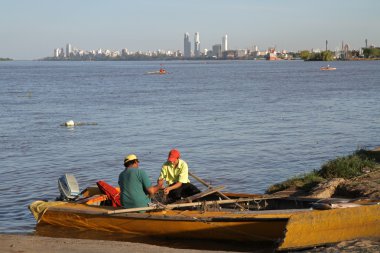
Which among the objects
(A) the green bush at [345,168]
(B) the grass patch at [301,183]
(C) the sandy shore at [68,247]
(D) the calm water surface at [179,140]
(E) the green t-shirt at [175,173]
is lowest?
(D) the calm water surface at [179,140]

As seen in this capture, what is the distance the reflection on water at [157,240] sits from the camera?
11273 mm

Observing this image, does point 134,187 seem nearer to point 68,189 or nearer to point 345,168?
point 68,189

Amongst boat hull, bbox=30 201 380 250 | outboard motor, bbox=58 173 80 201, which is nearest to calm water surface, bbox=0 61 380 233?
outboard motor, bbox=58 173 80 201

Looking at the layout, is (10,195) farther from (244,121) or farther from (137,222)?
(244,121)

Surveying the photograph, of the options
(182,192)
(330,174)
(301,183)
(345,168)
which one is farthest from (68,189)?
(345,168)

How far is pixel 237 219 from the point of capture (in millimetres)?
11195

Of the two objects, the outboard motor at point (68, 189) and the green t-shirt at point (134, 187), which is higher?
the green t-shirt at point (134, 187)

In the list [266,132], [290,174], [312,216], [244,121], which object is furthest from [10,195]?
[244,121]

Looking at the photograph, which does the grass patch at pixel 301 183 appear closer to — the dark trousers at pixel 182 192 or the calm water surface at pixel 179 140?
the calm water surface at pixel 179 140

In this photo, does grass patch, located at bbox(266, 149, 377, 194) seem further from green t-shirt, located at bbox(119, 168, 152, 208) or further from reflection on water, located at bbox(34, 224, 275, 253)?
green t-shirt, located at bbox(119, 168, 152, 208)

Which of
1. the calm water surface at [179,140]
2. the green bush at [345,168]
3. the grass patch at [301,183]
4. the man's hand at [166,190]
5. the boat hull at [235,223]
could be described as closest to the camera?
the boat hull at [235,223]

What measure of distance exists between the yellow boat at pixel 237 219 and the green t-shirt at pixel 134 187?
Answer: 0.19m

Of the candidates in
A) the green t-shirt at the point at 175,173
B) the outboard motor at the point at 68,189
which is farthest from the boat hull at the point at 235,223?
the green t-shirt at the point at 175,173

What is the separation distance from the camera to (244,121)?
111 feet
